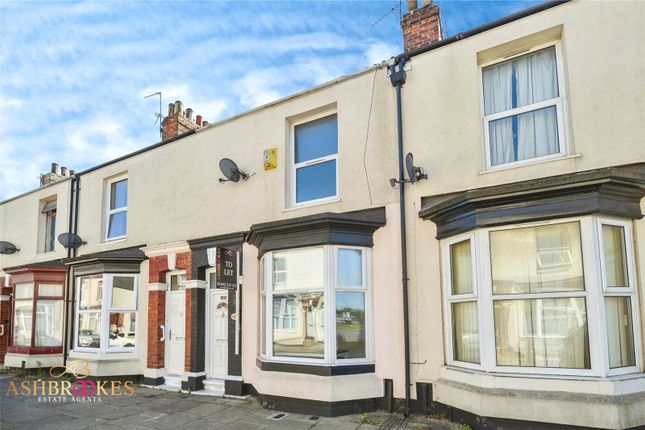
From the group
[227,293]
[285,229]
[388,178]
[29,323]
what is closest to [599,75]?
[388,178]

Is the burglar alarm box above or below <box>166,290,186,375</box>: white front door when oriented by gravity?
above

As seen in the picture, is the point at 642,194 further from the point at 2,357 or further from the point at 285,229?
the point at 2,357

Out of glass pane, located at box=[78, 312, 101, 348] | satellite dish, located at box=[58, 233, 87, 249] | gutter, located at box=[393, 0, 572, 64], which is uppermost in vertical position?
gutter, located at box=[393, 0, 572, 64]

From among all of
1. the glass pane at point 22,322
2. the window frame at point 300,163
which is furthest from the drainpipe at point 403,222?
the glass pane at point 22,322

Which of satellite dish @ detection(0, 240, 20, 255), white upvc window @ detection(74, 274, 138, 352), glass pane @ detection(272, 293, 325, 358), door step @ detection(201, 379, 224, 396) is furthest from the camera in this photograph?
satellite dish @ detection(0, 240, 20, 255)

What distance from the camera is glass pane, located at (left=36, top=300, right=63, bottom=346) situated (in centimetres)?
1251

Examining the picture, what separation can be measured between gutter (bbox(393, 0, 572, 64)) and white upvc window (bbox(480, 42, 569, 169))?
0.50m

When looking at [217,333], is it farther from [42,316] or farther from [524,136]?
[524,136]

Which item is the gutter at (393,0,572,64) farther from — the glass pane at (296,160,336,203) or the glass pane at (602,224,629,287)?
the glass pane at (602,224,629,287)

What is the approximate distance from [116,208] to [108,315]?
2.96 meters

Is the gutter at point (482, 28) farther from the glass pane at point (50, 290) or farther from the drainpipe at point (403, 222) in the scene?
the glass pane at point (50, 290)

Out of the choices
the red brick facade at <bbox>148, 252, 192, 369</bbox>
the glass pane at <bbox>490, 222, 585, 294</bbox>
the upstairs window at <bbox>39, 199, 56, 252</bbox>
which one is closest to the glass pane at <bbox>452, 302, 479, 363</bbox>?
the glass pane at <bbox>490, 222, 585, 294</bbox>

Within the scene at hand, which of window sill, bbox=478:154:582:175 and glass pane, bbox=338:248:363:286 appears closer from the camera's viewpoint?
window sill, bbox=478:154:582:175

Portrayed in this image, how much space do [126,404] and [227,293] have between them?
2638mm
